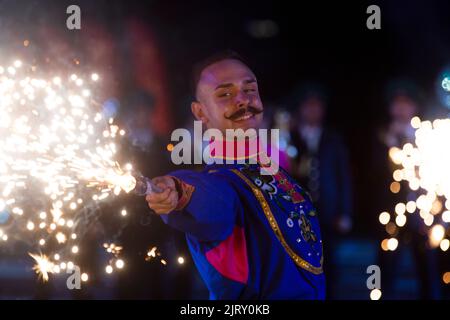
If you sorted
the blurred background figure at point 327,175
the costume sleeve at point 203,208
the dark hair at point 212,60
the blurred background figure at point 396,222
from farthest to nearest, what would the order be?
the blurred background figure at point 327,175
the blurred background figure at point 396,222
the dark hair at point 212,60
the costume sleeve at point 203,208

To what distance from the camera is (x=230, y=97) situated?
307 cm

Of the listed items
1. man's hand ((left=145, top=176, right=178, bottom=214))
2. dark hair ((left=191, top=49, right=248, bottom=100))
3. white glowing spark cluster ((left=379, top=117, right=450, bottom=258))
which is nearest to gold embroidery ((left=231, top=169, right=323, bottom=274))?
man's hand ((left=145, top=176, right=178, bottom=214))

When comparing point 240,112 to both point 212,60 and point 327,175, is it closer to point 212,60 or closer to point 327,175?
point 212,60

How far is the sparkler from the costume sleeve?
24 cm

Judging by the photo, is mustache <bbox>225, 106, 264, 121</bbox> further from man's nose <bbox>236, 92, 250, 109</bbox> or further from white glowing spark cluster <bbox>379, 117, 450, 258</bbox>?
white glowing spark cluster <bbox>379, 117, 450, 258</bbox>

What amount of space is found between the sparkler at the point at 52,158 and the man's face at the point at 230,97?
0.45 metres

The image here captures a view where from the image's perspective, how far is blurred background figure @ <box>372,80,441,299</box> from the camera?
5273 mm

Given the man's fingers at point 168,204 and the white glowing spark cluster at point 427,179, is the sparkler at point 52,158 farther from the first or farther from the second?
the white glowing spark cluster at point 427,179

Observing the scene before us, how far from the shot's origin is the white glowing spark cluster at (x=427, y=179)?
13.9 ft

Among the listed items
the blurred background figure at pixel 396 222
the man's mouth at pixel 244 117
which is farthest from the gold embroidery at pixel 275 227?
the blurred background figure at pixel 396 222

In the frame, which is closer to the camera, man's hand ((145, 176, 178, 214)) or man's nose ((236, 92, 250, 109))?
man's hand ((145, 176, 178, 214))

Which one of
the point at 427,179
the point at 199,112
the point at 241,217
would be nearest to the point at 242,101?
the point at 199,112
